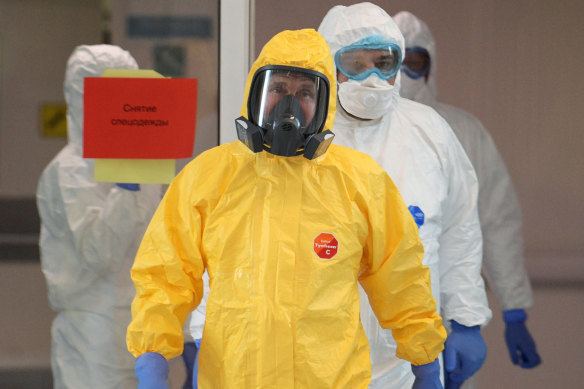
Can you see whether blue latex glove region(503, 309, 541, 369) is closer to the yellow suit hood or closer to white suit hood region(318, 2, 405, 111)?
white suit hood region(318, 2, 405, 111)

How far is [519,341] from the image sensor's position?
2.43 meters

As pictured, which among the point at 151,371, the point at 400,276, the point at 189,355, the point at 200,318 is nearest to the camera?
the point at 151,371

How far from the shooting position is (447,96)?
2322 millimetres

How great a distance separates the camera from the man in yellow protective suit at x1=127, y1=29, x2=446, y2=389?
149 cm

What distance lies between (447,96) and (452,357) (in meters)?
0.82

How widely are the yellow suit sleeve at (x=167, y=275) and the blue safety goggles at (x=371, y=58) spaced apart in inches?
23.2

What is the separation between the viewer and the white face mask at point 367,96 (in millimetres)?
1877

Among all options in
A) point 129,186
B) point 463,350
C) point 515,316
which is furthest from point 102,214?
point 515,316

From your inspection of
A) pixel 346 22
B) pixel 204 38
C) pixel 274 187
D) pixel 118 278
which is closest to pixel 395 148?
pixel 346 22

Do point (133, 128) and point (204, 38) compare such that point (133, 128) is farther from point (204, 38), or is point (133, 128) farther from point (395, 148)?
point (395, 148)

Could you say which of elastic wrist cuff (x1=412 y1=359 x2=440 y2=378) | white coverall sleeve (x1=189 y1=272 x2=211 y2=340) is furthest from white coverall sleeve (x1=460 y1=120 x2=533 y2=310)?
white coverall sleeve (x1=189 y1=272 x2=211 y2=340)

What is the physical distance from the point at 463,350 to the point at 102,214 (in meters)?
1.12

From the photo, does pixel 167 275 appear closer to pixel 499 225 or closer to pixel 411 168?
pixel 411 168

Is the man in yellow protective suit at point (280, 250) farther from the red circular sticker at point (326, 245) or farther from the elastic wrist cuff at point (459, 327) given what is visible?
the elastic wrist cuff at point (459, 327)
